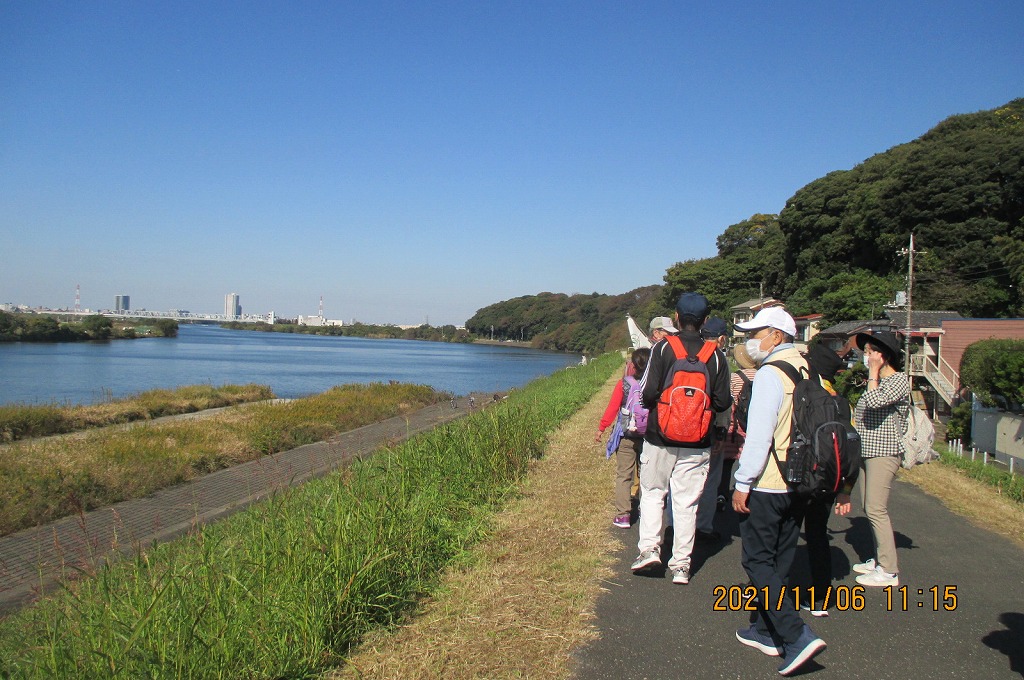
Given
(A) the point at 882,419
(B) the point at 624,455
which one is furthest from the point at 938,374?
(A) the point at 882,419

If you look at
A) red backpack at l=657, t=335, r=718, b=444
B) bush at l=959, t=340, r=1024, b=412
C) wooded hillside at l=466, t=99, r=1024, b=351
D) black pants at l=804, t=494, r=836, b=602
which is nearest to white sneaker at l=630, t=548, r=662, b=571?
red backpack at l=657, t=335, r=718, b=444

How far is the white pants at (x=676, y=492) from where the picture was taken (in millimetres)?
3961

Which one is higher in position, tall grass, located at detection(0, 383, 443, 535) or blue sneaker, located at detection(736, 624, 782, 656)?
blue sneaker, located at detection(736, 624, 782, 656)

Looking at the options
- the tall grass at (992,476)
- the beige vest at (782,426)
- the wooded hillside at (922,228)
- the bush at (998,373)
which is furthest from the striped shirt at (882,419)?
the wooded hillside at (922,228)

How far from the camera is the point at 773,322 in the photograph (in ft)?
11.9

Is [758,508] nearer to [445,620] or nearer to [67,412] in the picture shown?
[445,620]

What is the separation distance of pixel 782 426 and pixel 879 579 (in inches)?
58.8

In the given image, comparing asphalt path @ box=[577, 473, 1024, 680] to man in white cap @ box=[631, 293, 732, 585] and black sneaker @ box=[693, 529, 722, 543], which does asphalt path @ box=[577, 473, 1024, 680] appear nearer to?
black sneaker @ box=[693, 529, 722, 543]

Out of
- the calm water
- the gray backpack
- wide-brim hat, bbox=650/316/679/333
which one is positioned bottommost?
the calm water

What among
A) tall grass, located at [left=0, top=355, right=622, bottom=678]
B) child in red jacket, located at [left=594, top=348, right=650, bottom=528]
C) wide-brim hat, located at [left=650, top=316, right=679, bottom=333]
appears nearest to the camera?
tall grass, located at [left=0, top=355, right=622, bottom=678]

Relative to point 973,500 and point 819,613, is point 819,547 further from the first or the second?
point 973,500

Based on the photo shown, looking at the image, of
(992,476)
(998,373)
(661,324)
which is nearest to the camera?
(661,324)

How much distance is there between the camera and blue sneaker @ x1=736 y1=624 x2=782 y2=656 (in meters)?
3.13

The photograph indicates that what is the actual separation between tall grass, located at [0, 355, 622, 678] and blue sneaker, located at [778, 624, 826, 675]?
5.95ft
